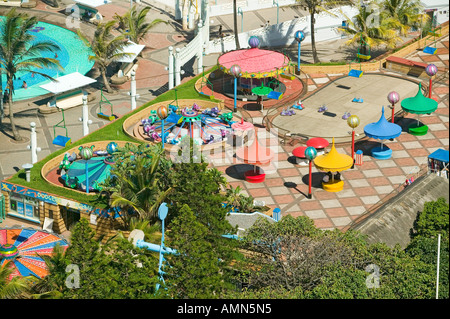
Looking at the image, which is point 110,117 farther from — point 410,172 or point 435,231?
point 435,231

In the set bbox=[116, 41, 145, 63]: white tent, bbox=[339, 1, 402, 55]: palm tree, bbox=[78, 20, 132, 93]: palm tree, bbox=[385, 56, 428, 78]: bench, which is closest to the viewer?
bbox=[385, 56, 428, 78]: bench

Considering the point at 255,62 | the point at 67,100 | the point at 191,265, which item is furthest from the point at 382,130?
the point at 67,100

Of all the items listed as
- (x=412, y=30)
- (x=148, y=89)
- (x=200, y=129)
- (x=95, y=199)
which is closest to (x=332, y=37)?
(x=412, y=30)

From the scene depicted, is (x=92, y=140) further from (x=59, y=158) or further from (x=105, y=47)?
(x=105, y=47)

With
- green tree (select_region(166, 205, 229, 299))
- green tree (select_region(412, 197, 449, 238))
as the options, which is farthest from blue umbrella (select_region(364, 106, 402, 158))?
green tree (select_region(166, 205, 229, 299))

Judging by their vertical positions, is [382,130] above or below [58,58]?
above

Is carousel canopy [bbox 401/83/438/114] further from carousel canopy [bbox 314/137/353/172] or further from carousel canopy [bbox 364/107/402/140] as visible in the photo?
carousel canopy [bbox 314/137/353/172]
